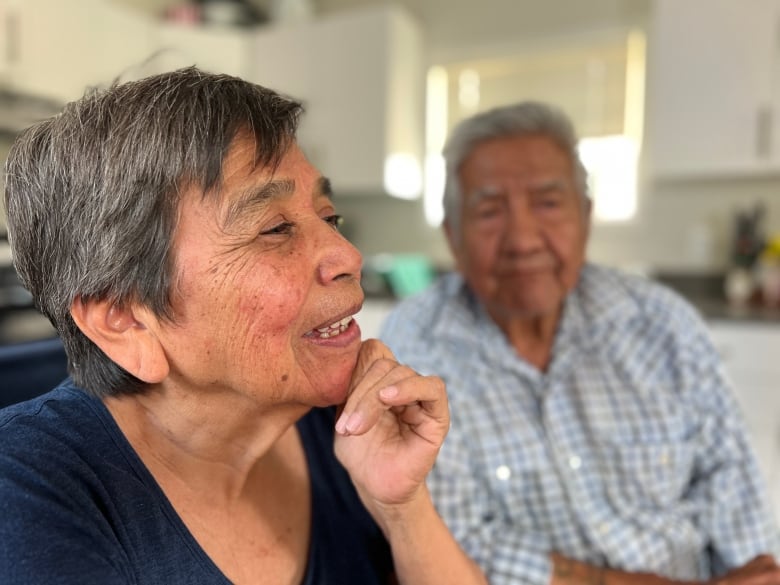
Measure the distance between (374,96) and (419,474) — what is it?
2.65 m

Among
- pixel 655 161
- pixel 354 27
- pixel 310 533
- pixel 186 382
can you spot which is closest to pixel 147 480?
pixel 186 382

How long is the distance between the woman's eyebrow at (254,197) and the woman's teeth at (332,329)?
14cm

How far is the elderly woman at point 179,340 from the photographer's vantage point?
1.81 feet

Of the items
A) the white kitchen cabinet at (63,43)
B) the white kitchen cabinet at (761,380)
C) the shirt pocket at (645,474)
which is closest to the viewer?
the shirt pocket at (645,474)

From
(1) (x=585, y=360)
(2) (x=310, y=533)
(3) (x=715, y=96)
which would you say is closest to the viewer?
(2) (x=310, y=533)

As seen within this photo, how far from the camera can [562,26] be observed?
2979mm

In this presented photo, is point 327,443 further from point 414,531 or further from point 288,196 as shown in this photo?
point 288,196

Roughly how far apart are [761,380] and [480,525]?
1.64 meters

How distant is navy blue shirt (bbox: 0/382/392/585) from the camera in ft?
1.56

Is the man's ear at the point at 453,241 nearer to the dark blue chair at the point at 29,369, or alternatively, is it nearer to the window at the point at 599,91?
the dark blue chair at the point at 29,369

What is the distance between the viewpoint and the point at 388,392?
0.63 meters

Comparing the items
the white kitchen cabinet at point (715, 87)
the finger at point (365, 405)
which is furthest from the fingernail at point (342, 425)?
the white kitchen cabinet at point (715, 87)

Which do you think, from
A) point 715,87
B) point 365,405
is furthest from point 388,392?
point 715,87

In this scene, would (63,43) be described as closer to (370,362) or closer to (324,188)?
(324,188)
